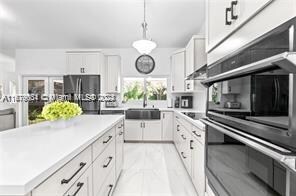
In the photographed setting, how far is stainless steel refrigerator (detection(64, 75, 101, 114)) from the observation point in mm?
4566

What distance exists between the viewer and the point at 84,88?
181 inches

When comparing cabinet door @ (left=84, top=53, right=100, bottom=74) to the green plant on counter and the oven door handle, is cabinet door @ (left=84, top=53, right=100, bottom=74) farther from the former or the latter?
the oven door handle

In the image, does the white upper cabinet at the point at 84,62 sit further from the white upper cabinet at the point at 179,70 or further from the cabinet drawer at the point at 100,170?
the cabinet drawer at the point at 100,170

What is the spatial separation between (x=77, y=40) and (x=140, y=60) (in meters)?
1.82

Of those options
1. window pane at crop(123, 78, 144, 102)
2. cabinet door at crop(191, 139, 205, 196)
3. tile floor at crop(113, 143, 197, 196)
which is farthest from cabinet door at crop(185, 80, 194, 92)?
cabinet door at crop(191, 139, 205, 196)

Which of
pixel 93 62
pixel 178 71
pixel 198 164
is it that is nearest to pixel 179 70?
pixel 178 71

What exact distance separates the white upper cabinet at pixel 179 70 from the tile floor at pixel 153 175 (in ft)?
5.25

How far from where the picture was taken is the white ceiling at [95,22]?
3041mm

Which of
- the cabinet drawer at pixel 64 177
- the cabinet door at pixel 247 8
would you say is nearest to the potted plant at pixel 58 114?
the cabinet drawer at pixel 64 177

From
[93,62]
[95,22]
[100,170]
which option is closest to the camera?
[100,170]

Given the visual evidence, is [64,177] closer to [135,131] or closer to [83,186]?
[83,186]

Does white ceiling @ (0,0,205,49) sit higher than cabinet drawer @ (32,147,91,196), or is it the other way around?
white ceiling @ (0,0,205,49)

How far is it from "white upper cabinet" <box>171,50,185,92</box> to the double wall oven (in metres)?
3.42

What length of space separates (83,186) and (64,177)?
296 mm
